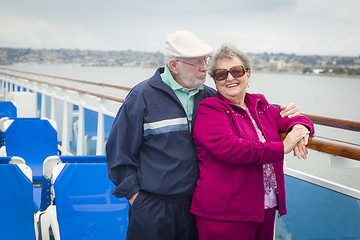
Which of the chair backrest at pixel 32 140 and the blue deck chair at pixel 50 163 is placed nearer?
the blue deck chair at pixel 50 163

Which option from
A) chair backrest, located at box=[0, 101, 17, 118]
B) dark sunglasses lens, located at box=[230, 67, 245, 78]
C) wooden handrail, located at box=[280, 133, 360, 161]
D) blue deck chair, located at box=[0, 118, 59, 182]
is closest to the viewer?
wooden handrail, located at box=[280, 133, 360, 161]

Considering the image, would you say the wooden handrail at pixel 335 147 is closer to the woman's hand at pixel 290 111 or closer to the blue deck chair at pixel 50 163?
the woman's hand at pixel 290 111

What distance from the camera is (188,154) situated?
4.63 ft

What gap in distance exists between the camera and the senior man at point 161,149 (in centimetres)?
141

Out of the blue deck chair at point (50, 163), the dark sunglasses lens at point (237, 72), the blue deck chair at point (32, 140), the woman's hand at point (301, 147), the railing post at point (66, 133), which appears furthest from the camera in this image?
the railing post at point (66, 133)

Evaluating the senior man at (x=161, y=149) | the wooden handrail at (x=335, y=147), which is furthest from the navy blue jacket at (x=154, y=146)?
the wooden handrail at (x=335, y=147)

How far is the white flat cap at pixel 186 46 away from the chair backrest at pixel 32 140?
6.38 ft

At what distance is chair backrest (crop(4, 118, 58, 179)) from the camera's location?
306cm

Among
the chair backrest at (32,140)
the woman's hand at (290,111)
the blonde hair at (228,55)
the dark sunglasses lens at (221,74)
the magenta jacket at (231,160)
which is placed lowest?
the chair backrest at (32,140)

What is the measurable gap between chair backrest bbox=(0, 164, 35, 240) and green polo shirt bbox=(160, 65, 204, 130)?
2.49 ft

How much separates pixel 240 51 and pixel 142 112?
1.43 ft

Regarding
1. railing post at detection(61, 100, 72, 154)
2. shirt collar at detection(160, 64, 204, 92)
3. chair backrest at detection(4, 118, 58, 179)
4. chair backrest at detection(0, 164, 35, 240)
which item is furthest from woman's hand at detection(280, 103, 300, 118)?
railing post at detection(61, 100, 72, 154)

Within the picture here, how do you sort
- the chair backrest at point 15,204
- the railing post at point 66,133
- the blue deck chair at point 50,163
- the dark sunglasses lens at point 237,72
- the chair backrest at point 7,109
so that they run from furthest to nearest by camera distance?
the railing post at point 66,133, the chair backrest at point 7,109, the blue deck chair at point 50,163, the chair backrest at point 15,204, the dark sunglasses lens at point 237,72

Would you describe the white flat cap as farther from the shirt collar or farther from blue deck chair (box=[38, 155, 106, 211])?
blue deck chair (box=[38, 155, 106, 211])
